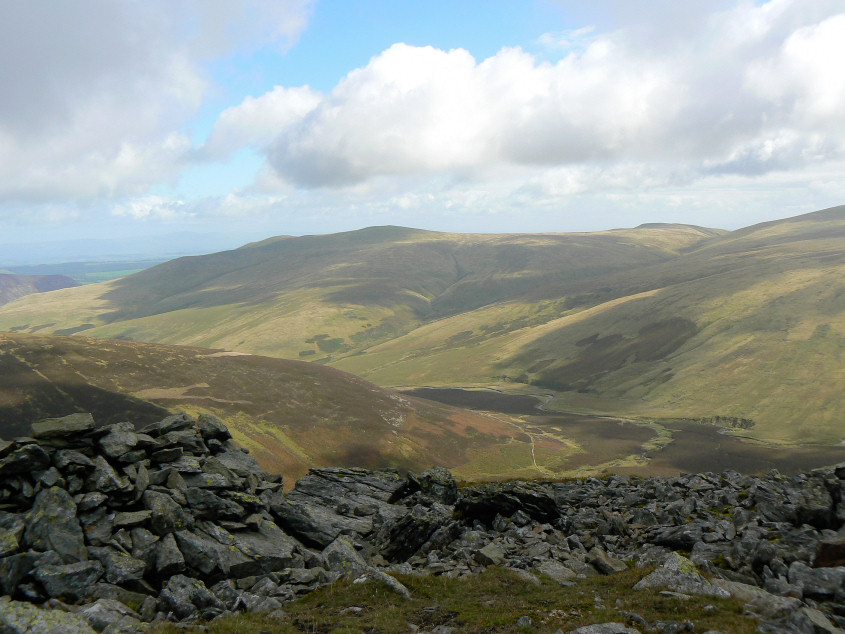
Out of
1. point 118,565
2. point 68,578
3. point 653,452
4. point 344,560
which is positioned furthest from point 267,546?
point 653,452

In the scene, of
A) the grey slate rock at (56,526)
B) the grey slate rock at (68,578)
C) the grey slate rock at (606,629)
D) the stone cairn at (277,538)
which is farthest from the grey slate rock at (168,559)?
the grey slate rock at (606,629)

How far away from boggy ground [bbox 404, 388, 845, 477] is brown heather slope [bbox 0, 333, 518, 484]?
726 inches

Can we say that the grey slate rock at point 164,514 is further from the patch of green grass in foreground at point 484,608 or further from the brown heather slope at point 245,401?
the brown heather slope at point 245,401

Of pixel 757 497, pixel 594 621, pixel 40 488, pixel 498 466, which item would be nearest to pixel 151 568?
pixel 40 488

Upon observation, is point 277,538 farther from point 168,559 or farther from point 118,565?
point 118,565

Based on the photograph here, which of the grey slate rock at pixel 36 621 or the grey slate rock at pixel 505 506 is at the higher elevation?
the grey slate rock at pixel 36 621

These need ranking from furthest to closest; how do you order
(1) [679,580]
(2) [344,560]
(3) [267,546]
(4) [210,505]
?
(4) [210,505] < (3) [267,546] < (2) [344,560] < (1) [679,580]

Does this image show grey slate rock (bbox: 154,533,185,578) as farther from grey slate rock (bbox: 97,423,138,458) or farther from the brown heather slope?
the brown heather slope

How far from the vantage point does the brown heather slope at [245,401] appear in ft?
319

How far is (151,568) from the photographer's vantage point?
23.0m

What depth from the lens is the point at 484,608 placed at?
21.0m

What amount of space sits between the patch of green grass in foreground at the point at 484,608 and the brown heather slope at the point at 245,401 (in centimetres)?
7215

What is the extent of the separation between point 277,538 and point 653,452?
537 ft

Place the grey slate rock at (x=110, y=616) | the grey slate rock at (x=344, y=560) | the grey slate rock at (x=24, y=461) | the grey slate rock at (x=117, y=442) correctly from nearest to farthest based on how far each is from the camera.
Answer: the grey slate rock at (x=110, y=616)
the grey slate rock at (x=24, y=461)
the grey slate rock at (x=344, y=560)
the grey slate rock at (x=117, y=442)
